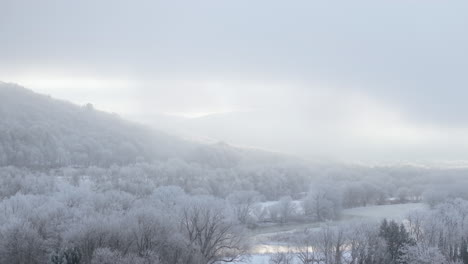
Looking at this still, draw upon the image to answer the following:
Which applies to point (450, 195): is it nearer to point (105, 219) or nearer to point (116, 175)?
point (116, 175)

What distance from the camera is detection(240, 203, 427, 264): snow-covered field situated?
49866mm

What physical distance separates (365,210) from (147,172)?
123 ft

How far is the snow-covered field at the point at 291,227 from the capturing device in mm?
49866

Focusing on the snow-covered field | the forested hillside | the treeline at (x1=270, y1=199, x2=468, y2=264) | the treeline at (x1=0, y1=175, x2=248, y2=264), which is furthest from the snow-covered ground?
the forested hillside

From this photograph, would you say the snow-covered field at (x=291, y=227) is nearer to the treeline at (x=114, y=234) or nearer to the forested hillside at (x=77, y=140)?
the treeline at (x=114, y=234)

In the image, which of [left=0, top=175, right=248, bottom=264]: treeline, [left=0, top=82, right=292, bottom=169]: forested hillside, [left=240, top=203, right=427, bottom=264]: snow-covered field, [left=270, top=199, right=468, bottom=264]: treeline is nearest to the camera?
[left=0, top=175, right=248, bottom=264]: treeline

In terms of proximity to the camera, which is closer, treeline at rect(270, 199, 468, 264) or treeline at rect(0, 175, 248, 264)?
treeline at rect(0, 175, 248, 264)

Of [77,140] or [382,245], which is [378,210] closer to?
[382,245]

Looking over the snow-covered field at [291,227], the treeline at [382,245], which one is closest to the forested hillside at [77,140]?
the snow-covered field at [291,227]

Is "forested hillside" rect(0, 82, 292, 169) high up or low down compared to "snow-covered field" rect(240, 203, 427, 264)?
up

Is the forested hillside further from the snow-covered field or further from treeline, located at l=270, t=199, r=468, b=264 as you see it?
treeline, located at l=270, t=199, r=468, b=264

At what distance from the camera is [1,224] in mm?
40781

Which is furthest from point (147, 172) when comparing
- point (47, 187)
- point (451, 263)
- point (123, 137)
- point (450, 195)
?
point (451, 263)

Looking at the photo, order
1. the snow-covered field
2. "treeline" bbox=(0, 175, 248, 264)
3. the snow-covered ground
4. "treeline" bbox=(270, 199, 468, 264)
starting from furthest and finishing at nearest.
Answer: the snow-covered ground
the snow-covered field
"treeline" bbox=(270, 199, 468, 264)
"treeline" bbox=(0, 175, 248, 264)
